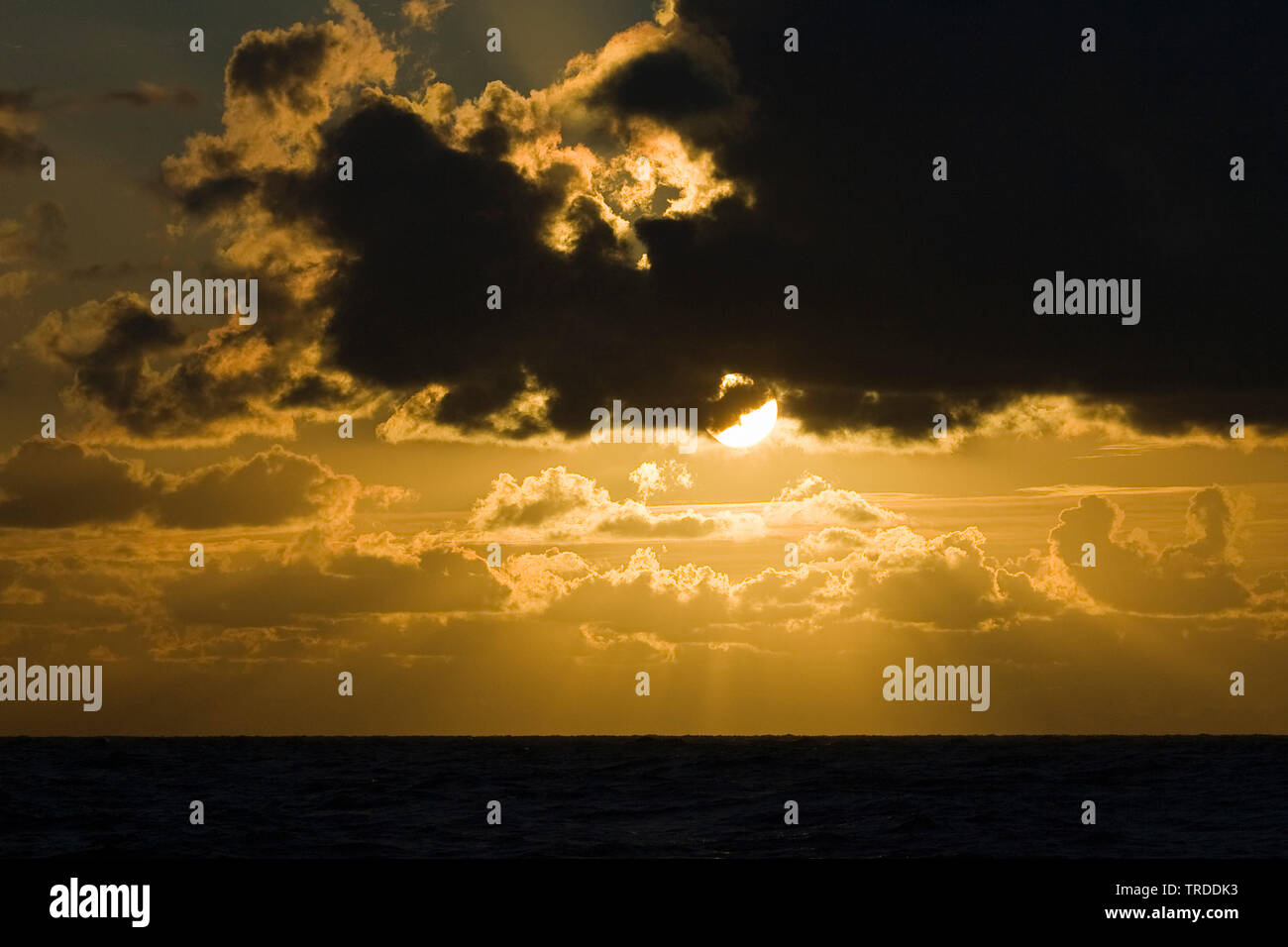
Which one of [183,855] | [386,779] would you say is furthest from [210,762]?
[183,855]

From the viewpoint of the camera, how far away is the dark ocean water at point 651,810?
4312cm

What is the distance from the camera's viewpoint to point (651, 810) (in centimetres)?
5575

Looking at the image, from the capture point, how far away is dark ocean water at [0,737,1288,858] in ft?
141

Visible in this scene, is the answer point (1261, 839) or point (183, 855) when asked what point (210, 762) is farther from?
point (1261, 839)

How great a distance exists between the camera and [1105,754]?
114062mm

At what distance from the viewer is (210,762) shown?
104438 mm
